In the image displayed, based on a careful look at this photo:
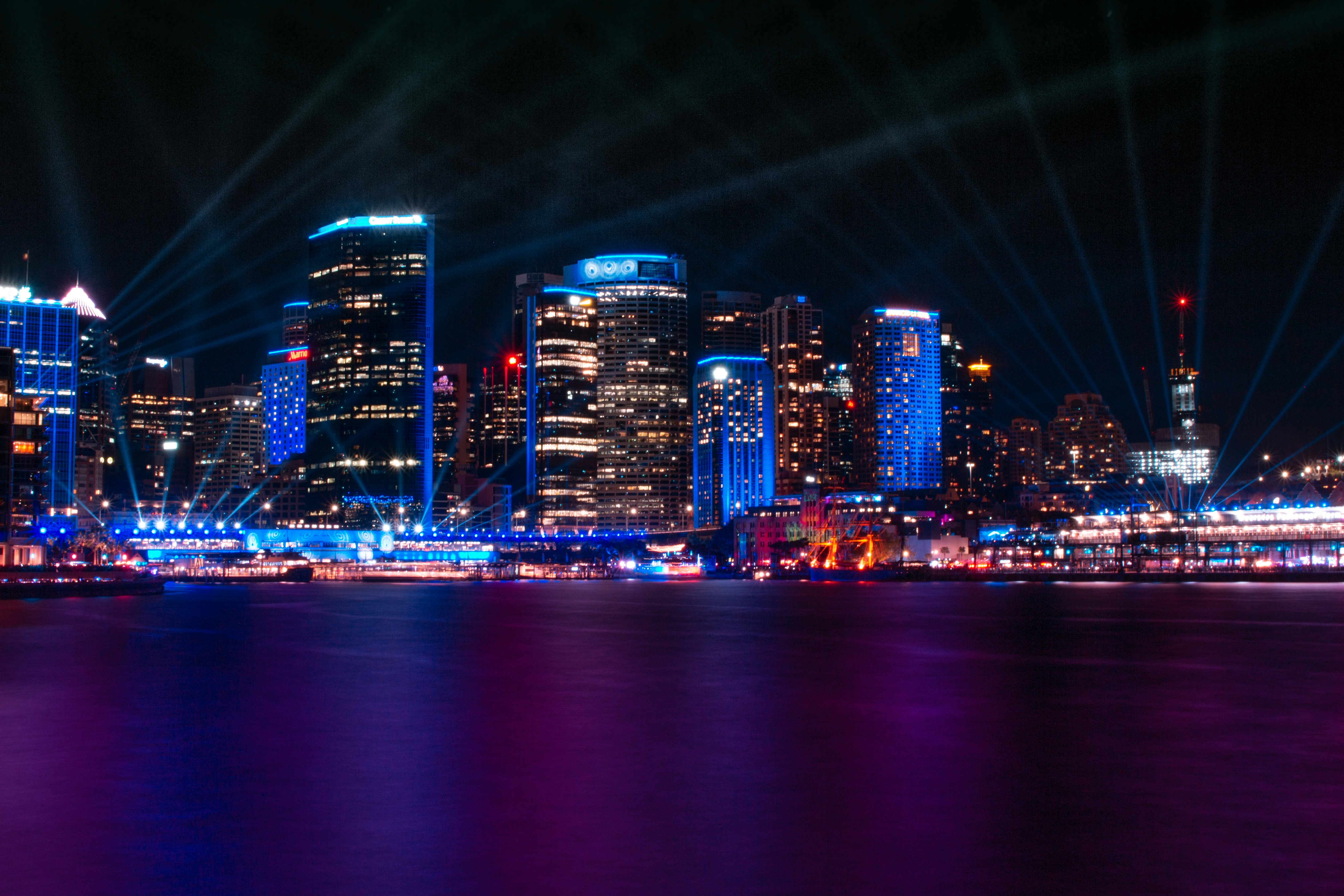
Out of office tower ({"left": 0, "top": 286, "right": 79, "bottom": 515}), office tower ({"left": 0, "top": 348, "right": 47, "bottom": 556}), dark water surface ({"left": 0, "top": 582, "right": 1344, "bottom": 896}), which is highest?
office tower ({"left": 0, "top": 286, "right": 79, "bottom": 515})

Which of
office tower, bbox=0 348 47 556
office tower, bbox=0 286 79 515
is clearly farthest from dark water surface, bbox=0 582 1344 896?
office tower, bbox=0 286 79 515

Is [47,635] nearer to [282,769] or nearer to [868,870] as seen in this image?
[282,769]

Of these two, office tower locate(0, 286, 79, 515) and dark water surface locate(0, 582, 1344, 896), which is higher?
office tower locate(0, 286, 79, 515)

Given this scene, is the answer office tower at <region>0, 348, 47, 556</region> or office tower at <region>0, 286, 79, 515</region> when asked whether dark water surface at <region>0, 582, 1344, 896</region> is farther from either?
office tower at <region>0, 286, 79, 515</region>

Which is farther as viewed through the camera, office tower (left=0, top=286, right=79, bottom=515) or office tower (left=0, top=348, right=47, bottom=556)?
office tower (left=0, top=286, right=79, bottom=515)

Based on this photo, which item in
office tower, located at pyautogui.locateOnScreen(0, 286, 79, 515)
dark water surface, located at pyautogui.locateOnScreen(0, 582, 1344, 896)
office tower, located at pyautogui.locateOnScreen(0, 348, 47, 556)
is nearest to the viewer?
dark water surface, located at pyautogui.locateOnScreen(0, 582, 1344, 896)

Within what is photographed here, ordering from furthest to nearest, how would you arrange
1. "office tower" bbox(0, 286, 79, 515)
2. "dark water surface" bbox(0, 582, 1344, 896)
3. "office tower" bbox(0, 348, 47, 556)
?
"office tower" bbox(0, 286, 79, 515), "office tower" bbox(0, 348, 47, 556), "dark water surface" bbox(0, 582, 1344, 896)

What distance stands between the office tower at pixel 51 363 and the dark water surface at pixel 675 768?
16333 centimetres

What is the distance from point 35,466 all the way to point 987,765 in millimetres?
106184

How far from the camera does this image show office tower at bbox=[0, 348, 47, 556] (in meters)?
94.4

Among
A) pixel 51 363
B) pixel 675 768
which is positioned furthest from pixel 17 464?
pixel 675 768

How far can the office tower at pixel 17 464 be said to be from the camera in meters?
94.4

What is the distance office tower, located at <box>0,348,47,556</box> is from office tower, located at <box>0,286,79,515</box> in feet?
276

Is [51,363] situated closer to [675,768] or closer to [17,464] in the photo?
[17,464]
